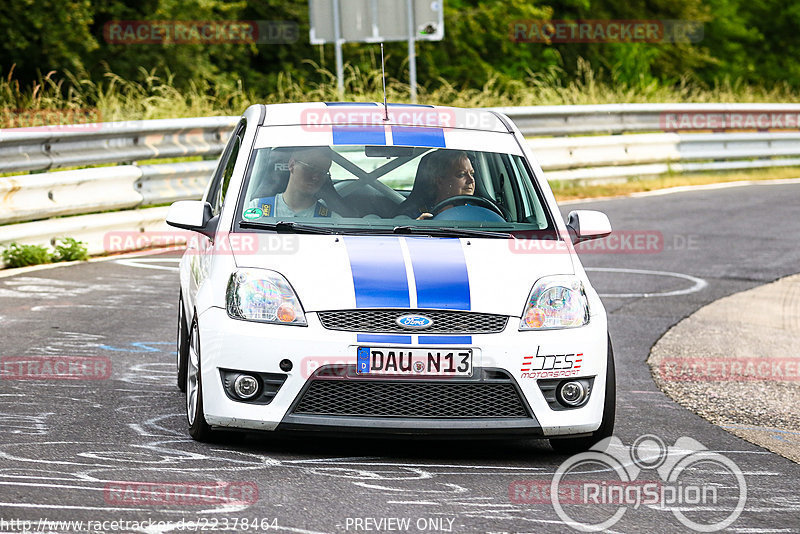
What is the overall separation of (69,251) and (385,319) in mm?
7504

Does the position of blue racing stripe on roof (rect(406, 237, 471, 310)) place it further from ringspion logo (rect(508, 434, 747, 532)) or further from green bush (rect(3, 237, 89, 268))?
green bush (rect(3, 237, 89, 268))

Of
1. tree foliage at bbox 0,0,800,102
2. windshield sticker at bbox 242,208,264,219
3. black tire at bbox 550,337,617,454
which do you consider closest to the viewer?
black tire at bbox 550,337,617,454

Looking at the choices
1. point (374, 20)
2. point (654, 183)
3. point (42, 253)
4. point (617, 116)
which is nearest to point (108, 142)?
point (42, 253)

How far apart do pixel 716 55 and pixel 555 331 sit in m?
49.3

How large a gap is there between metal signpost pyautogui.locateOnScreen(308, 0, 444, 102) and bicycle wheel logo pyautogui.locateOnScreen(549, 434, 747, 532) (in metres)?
15.9

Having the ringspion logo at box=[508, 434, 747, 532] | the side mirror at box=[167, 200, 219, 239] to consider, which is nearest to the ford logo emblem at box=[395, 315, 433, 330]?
the ringspion logo at box=[508, 434, 747, 532]

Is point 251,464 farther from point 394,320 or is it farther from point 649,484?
point 649,484

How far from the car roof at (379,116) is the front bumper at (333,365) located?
1624mm

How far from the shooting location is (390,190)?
7.29m

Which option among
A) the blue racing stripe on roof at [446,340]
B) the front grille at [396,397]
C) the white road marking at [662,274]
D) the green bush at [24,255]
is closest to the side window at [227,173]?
the front grille at [396,397]

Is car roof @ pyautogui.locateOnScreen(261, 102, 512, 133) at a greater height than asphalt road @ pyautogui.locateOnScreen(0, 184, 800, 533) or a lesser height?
greater

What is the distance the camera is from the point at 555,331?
20.1ft

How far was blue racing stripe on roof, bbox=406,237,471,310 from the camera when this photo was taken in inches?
236

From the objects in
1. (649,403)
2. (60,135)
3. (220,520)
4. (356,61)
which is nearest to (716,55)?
(356,61)
